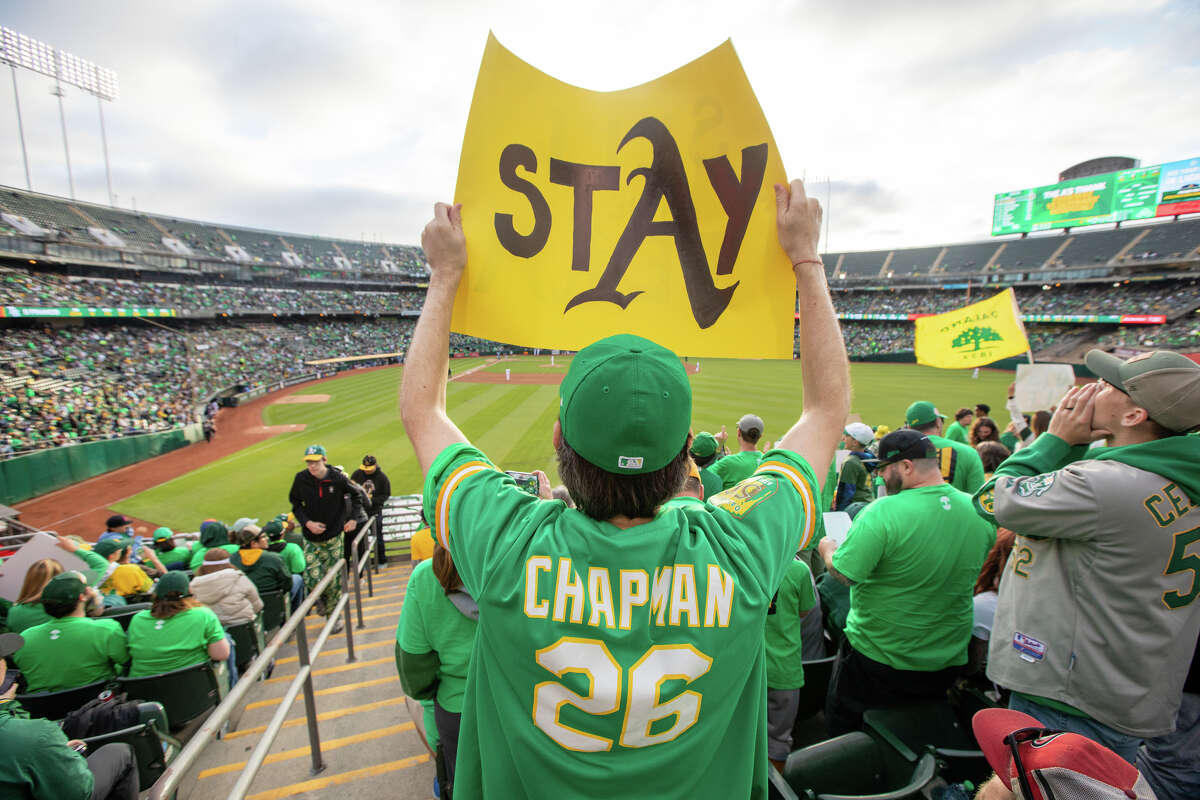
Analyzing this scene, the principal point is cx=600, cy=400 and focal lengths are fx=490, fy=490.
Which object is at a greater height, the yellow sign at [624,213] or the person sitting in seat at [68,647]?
the yellow sign at [624,213]

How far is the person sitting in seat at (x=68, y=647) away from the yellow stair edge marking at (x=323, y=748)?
1007mm

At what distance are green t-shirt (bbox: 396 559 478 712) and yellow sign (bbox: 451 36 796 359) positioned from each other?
1.27 m

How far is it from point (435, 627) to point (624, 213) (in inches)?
80.6

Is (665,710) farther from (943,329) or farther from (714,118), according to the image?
(943,329)

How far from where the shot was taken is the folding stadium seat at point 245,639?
4.26 m

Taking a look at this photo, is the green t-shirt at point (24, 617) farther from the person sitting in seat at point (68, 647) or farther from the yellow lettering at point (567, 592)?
the yellow lettering at point (567, 592)

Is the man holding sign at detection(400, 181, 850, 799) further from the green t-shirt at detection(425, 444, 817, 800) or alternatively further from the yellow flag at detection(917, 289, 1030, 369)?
the yellow flag at detection(917, 289, 1030, 369)

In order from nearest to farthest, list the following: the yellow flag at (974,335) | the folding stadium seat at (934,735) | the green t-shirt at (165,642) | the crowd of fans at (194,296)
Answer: the folding stadium seat at (934,735) → the green t-shirt at (165,642) → the yellow flag at (974,335) → the crowd of fans at (194,296)

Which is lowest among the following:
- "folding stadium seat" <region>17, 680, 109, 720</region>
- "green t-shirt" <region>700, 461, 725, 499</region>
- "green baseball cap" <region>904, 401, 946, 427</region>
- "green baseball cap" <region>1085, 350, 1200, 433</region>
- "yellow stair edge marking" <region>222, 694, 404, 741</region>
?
"yellow stair edge marking" <region>222, 694, 404, 741</region>

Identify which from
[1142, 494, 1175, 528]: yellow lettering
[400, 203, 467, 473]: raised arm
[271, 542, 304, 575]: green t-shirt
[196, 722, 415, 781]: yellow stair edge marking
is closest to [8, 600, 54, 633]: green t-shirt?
[196, 722, 415, 781]: yellow stair edge marking

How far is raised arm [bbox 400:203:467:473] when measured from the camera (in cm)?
139

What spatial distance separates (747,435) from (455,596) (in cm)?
399

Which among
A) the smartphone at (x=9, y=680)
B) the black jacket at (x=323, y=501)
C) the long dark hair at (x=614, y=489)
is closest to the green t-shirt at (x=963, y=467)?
the long dark hair at (x=614, y=489)

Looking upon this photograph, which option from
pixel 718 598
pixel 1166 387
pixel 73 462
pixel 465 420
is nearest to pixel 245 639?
pixel 718 598
